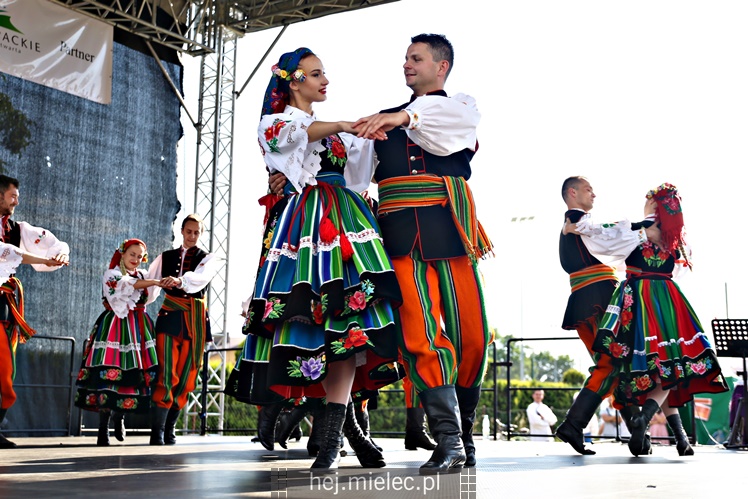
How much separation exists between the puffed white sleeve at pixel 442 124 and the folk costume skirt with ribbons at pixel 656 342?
6.07ft

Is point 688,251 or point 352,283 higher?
point 688,251

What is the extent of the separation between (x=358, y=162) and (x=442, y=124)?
0.39 m

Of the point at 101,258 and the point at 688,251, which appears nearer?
the point at 688,251

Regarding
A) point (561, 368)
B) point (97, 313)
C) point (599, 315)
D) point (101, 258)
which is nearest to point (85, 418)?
point (97, 313)

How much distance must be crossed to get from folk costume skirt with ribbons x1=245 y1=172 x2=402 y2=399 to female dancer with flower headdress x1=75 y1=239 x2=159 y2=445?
2.63 meters

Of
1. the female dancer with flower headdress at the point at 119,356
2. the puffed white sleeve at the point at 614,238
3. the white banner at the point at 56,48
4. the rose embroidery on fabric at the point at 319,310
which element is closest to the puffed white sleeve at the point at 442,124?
the rose embroidery on fabric at the point at 319,310

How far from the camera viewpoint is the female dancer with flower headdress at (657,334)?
4258mm

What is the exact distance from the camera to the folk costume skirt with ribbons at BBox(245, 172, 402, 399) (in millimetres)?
2641

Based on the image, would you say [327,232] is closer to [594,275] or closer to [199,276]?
[594,275]

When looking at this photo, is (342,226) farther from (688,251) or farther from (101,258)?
(101,258)

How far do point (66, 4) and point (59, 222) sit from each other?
1.93 meters

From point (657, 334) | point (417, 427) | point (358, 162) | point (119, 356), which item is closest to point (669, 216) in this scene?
point (657, 334)

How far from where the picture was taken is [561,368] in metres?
58.4

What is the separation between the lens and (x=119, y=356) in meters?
5.27
